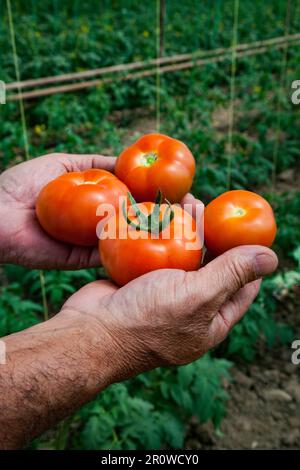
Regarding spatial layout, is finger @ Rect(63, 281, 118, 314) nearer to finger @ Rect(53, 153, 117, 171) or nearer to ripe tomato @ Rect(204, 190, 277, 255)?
ripe tomato @ Rect(204, 190, 277, 255)

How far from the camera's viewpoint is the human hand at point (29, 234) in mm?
1721

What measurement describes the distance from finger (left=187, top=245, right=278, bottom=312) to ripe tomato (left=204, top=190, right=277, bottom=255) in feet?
0.33

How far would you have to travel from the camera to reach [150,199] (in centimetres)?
165

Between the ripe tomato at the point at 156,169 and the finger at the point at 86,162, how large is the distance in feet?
0.56

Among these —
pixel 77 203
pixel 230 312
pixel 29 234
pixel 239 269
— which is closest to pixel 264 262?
pixel 239 269

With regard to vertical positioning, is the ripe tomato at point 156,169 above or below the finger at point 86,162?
above

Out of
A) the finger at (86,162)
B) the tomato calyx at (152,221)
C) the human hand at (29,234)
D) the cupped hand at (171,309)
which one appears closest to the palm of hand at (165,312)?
the cupped hand at (171,309)

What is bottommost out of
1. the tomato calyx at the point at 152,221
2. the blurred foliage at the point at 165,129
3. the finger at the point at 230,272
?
the blurred foliage at the point at 165,129

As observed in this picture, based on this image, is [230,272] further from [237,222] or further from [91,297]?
[91,297]

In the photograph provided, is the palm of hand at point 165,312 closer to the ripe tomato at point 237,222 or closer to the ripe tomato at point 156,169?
the ripe tomato at point 237,222

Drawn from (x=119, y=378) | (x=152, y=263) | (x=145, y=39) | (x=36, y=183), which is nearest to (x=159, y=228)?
(x=152, y=263)

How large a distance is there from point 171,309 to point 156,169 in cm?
48

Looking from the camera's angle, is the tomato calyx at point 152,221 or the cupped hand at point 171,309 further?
the tomato calyx at point 152,221
